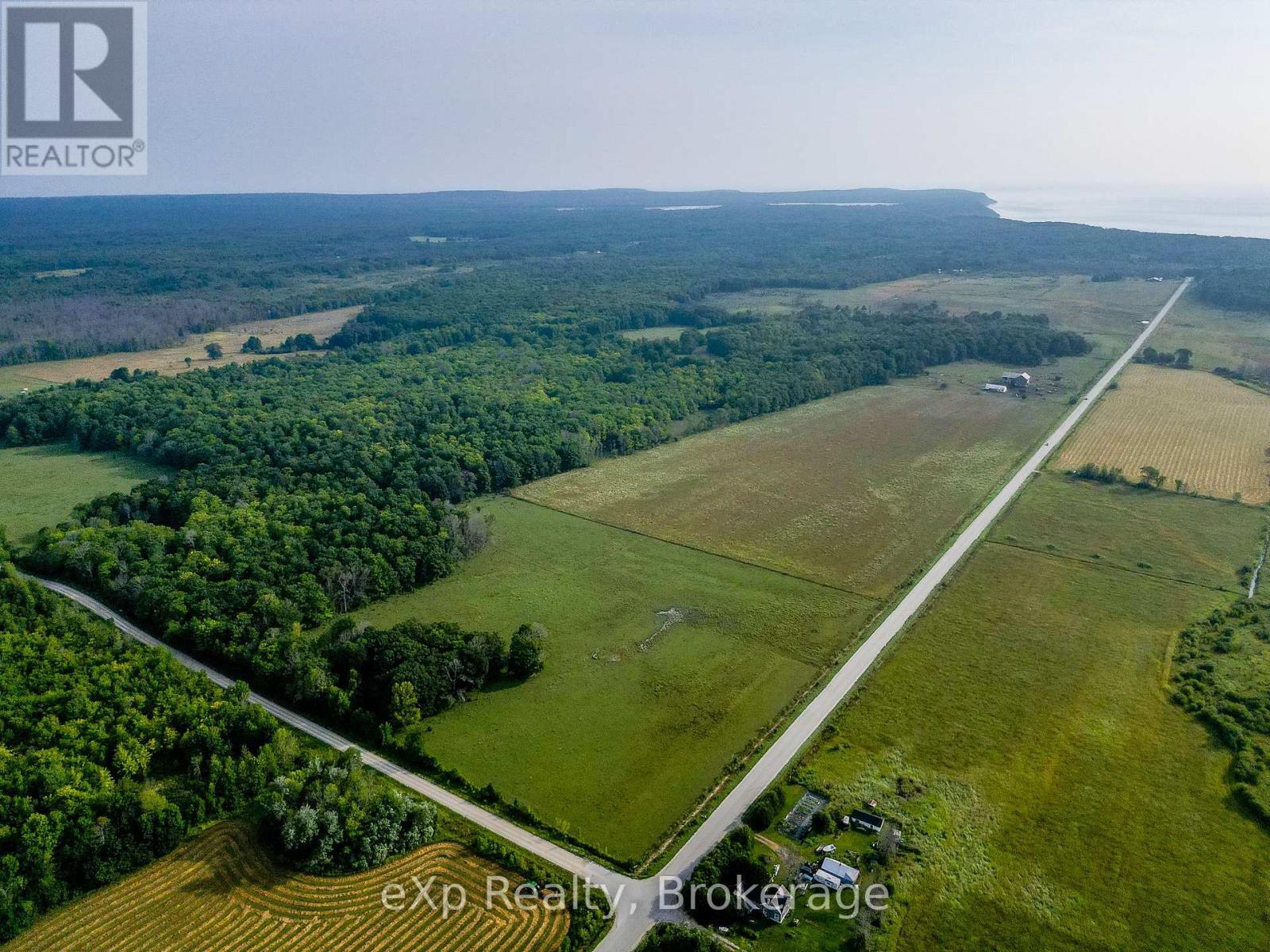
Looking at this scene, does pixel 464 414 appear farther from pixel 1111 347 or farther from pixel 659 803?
pixel 1111 347

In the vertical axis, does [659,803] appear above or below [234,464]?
below

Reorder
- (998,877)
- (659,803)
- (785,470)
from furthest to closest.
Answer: (785,470) < (659,803) < (998,877)

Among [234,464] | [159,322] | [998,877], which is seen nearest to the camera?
[998,877]

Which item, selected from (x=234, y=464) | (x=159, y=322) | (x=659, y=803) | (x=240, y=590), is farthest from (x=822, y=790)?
(x=159, y=322)

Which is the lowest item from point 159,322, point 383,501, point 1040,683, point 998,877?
point 998,877

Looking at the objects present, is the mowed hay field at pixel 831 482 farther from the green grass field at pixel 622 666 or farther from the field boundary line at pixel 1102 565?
the green grass field at pixel 622 666

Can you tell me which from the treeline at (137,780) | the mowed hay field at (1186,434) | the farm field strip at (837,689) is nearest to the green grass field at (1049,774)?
the farm field strip at (837,689)

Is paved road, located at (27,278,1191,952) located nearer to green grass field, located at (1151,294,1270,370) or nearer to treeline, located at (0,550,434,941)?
treeline, located at (0,550,434,941)
